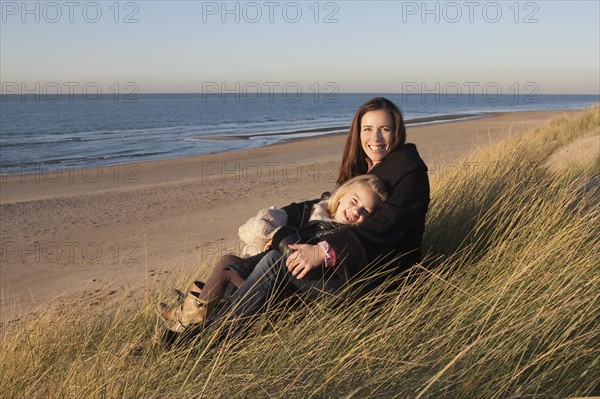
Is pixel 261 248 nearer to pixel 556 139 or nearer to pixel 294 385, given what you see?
pixel 294 385

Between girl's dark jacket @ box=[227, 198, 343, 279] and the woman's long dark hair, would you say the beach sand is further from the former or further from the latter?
the woman's long dark hair

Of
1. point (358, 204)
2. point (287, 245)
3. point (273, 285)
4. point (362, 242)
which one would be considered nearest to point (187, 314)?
point (273, 285)

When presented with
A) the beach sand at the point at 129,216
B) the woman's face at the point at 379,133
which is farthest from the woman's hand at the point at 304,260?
the beach sand at the point at 129,216

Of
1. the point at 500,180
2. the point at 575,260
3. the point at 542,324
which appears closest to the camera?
the point at 542,324

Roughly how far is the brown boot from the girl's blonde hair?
992 millimetres

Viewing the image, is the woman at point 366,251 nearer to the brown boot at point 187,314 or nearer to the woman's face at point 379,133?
the woman's face at point 379,133

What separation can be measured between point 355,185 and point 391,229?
0.39 m

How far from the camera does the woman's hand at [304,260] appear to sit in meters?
3.32

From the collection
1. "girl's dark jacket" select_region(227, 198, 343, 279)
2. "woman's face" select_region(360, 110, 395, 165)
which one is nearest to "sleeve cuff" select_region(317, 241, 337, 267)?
"girl's dark jacket" select_region(227, 198, 343, 279)

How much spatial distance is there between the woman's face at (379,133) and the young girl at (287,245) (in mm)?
317

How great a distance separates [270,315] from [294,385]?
0.75 m

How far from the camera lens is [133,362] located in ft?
9.74

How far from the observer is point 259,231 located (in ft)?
12.6

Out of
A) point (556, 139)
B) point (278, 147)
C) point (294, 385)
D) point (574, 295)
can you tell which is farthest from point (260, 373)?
point (278, 147)
